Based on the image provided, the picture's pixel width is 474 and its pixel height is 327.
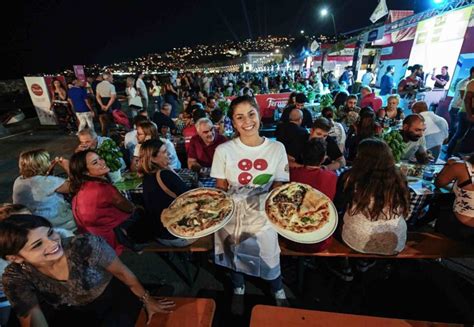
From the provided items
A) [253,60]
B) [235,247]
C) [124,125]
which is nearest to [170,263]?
[235,247]

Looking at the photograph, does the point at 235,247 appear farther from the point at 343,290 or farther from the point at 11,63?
the point at 11,63

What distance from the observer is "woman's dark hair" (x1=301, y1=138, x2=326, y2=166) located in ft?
8.74

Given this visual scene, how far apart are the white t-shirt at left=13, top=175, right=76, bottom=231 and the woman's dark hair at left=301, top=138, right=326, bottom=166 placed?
3.23 m

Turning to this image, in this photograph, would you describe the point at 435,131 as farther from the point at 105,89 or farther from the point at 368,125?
the point at 105,89

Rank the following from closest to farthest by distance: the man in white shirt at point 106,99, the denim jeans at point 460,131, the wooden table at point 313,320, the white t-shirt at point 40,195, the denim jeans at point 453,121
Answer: the wooden table at point 313,320 → the white t-shirt at point 40,195 → the denim jeans at point 460,131 → the denim jeans at point 453,121 → the man in white shirt at point 106,99

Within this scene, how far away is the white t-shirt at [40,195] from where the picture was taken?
3.12 metres

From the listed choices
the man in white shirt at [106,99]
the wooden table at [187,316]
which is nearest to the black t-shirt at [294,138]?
the wooden table at [187,316]

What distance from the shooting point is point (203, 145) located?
14.2ft

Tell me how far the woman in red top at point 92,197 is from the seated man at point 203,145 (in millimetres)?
1608

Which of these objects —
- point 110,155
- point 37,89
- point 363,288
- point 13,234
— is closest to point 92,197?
point 110,155

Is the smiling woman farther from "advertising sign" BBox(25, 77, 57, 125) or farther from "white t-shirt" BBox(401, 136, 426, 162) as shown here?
"advertising sign" BBox(25, 77, 57, 125)

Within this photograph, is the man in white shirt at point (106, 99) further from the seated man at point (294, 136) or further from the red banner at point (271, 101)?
the seated man at point (294, 136)

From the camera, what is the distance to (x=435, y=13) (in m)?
9.72

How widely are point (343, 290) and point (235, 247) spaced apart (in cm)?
166
